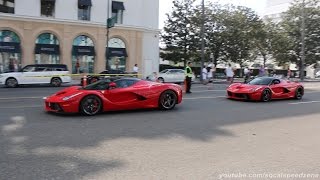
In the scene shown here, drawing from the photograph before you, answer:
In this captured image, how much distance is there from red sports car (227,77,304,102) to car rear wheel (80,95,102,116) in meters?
7.10

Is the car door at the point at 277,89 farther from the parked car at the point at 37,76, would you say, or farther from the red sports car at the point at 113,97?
the parked car at the point at 37,76

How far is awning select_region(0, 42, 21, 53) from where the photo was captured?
3250cm

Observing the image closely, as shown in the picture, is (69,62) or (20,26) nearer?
(20,26)

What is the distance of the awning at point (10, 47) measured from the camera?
3250 centimetres

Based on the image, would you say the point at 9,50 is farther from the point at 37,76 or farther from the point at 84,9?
the point at 37,76

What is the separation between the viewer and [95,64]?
3697cm

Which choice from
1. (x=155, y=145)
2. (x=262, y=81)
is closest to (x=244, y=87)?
(x=262, y=81)

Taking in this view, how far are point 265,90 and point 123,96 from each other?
717cm

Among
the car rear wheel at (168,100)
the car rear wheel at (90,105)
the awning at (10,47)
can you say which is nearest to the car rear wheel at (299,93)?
the car rear wheel at (168,100)

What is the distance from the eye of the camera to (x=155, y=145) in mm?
7523

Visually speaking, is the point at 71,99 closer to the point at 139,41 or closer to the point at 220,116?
the point at 220,116

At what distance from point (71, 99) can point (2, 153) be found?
14.4 ft

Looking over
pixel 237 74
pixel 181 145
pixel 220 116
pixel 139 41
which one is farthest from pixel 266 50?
pixel 181 145

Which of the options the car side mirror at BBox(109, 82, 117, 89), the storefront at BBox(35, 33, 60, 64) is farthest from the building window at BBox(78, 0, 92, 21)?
the car side mirror at BBox(109, 82, 117, 89)
